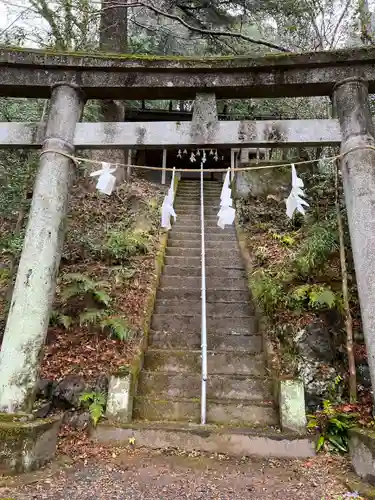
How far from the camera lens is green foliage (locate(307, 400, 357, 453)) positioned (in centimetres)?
430

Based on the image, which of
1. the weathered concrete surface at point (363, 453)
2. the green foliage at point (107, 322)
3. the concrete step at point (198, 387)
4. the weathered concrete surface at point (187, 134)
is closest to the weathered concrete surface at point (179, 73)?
the weathered concrete surface at point (187, 134)

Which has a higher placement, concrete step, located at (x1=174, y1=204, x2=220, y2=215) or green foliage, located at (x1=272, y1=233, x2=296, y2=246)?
concrete step, located at (x1=174, y1=204, x2=220, y2=215)

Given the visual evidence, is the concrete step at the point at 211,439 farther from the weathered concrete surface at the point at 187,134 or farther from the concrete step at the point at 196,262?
the concrete step at the point at 196,262

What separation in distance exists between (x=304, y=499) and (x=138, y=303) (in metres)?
3.71

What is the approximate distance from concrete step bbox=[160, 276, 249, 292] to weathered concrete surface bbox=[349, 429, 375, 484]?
3438mm

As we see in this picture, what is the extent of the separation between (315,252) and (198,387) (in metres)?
2.81

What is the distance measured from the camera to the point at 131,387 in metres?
4.82

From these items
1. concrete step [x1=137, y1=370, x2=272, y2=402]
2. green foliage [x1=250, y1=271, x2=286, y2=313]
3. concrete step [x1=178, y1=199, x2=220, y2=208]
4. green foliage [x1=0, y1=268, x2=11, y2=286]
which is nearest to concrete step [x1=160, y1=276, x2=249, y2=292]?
green foliage [x1=250, y1=271, x2=286, y2=313]

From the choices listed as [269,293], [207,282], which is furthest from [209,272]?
[269,293]

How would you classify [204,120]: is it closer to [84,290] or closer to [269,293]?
[269,293]

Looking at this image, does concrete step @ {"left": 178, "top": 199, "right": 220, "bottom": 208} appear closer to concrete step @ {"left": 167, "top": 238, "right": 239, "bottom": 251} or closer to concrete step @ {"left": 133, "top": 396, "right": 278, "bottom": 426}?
concrete step @ {"left": 167, "top": 238, "right": 239, "bottom": 251}

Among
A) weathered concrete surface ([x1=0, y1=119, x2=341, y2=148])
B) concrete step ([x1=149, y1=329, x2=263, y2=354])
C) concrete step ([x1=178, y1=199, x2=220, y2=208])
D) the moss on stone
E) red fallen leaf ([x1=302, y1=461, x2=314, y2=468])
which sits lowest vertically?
red fallen leaf ([x1=302, y1=461, x2=314, y2=468])

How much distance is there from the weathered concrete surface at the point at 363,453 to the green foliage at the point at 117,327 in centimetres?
304

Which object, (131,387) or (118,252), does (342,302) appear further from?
(118,252)
